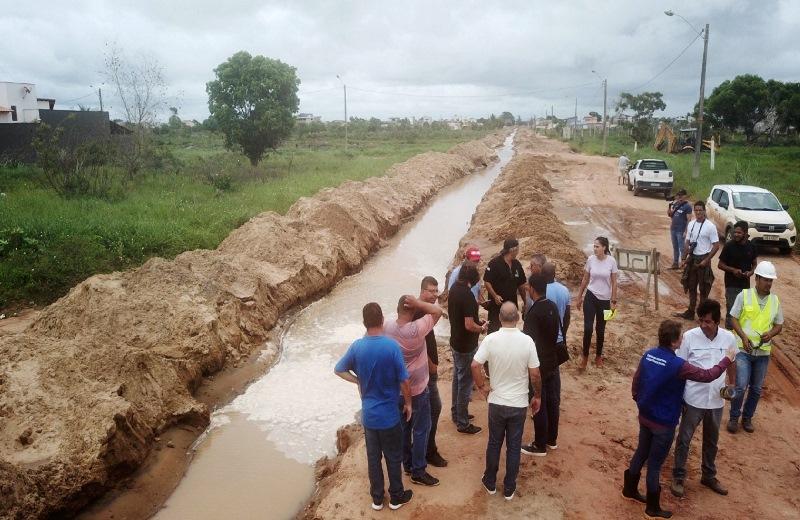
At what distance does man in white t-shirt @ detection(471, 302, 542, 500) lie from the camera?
15.9 feet

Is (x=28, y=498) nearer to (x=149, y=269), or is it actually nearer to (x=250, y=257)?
(x=149, y=269)

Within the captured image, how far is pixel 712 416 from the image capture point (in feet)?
16.9

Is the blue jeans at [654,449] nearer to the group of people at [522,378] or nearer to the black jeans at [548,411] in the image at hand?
the group of people at [522,378]

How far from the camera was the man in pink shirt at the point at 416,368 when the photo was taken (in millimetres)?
5113

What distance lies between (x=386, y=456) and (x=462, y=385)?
156 centimetres

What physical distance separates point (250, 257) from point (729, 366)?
10.1m

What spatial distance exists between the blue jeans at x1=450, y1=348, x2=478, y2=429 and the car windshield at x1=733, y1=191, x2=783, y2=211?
12232 mm

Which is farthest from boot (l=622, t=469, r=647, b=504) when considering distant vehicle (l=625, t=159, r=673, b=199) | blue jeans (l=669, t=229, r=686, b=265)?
distant vehicle (l=625, t=159, r=673, b=199)

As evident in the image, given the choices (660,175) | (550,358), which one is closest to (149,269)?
(550,358)

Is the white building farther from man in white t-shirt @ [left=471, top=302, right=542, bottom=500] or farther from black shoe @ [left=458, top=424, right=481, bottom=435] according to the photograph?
man in white t-shirt @ [left=471, top=302, right=542, bottom=500]

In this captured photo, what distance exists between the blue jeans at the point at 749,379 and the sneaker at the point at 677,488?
65.3 inches

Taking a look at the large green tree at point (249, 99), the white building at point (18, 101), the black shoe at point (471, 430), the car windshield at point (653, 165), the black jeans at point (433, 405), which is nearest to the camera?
the black jeans at point (433, 405)

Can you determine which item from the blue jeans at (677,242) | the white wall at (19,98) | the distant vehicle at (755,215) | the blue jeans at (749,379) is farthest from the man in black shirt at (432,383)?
the white wall at (19,98)

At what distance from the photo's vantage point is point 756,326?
5.94 meters
